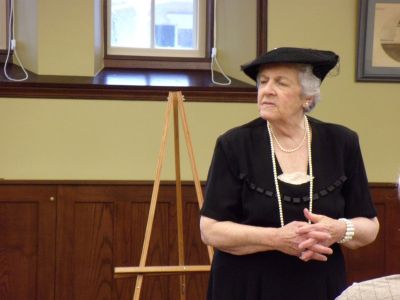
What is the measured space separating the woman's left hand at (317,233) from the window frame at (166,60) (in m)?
2.66

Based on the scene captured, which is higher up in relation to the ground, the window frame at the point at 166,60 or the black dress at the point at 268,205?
the window frame at the point at 166,60

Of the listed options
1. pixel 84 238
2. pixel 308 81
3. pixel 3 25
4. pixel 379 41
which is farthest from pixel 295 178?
pixel 3 25

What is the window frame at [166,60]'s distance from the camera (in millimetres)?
4883

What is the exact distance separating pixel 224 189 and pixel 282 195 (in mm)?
184

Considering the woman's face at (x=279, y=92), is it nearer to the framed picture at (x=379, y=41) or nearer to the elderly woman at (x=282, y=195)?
the elderly woman at (x=282, y=195)

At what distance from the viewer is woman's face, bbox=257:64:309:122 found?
2479 mm

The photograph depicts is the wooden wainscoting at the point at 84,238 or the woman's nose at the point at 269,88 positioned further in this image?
the wooden wainscoting at the point at 84,238

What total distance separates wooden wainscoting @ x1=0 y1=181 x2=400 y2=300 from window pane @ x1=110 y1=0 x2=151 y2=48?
1063mm

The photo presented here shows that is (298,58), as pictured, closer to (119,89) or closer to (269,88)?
(269,88)

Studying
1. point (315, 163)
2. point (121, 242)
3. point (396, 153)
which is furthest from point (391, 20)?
point (315, 163)

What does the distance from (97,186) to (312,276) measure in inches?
82.7

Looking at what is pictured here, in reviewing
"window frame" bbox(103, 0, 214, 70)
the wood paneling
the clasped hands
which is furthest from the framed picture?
the clasped hands

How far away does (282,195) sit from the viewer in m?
2.43

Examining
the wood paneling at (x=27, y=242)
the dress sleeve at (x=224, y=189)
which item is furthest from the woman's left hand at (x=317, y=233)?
the wood paneling at (x=27, y=242)
